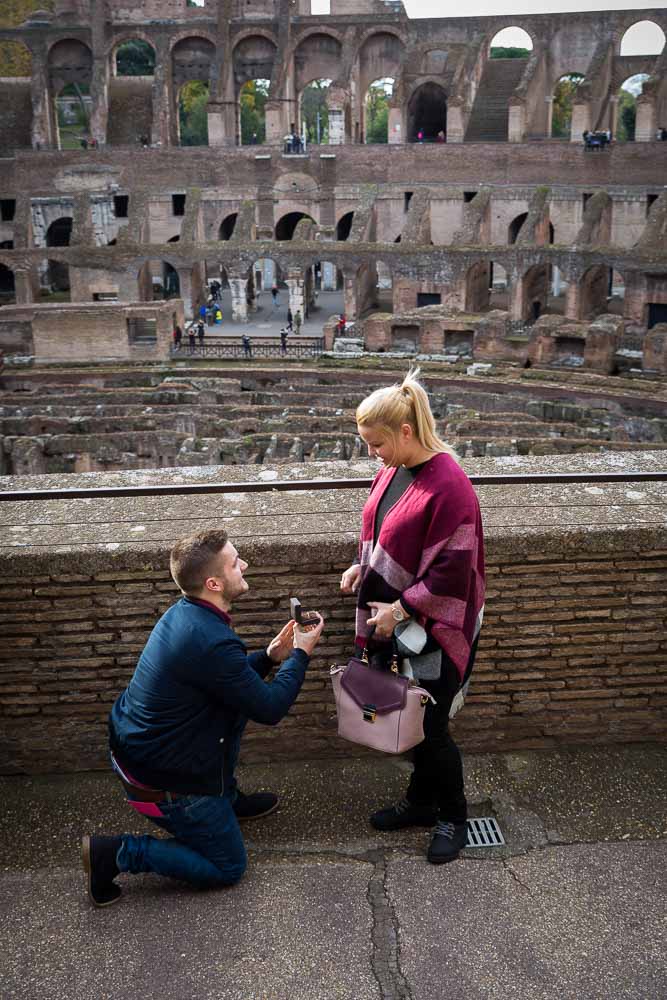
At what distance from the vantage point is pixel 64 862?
3.67 meters

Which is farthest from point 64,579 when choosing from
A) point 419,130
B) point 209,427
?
point 419,130

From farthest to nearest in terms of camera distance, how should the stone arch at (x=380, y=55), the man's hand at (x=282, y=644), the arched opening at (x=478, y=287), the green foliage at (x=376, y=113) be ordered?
the green foliage at (x=376, y=113), the stone arch at (x=380, y=55), the arched opening at (x=478, y=287), the man's hand at (x=282, y=644)

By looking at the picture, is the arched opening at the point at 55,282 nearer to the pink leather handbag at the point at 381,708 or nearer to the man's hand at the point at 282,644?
the man's hand at the point at 282,644

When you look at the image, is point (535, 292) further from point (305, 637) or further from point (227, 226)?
point (305, 637)

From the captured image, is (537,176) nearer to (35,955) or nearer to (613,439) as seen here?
(613,439)

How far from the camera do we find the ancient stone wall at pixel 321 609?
3973mm

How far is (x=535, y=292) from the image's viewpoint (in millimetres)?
32062

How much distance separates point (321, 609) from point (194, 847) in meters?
1.06

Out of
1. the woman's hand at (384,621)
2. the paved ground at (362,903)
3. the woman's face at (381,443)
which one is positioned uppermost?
the woman's face at (381,443)

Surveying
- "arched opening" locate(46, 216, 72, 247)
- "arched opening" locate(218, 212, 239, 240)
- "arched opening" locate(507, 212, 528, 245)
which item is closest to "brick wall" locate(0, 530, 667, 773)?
"arched opening" locate(507, 212, 528, 245)

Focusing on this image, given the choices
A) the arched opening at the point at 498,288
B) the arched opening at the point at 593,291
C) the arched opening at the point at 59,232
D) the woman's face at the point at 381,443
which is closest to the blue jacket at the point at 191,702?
the woman's face at the point at 381,443

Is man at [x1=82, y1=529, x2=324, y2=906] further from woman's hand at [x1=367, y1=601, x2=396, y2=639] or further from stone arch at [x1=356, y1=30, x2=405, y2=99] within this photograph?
stone arch at [x1=356, y1=30, x2=405, y2=99]

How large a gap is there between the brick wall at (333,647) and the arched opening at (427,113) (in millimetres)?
38895

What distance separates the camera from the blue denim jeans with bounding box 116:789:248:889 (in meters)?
3.43
